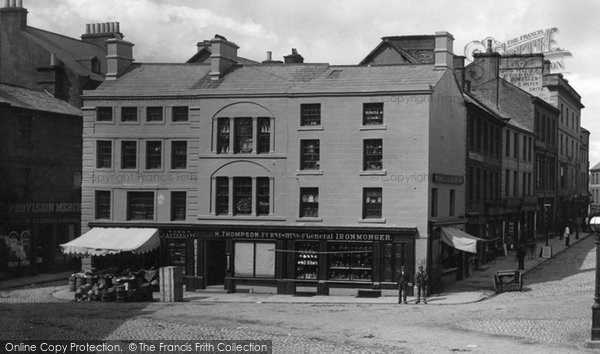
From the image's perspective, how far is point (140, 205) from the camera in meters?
39.7

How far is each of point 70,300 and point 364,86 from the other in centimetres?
1716

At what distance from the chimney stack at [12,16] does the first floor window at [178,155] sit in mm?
23095

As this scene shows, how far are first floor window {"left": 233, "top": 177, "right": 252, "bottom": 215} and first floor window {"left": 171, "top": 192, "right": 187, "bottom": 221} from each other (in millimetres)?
2758

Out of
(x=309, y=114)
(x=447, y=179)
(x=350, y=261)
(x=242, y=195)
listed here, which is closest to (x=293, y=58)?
(x=309, y=114)

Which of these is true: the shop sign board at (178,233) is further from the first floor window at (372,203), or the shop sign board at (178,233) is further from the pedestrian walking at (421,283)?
the pedestrian walking at (421,283)

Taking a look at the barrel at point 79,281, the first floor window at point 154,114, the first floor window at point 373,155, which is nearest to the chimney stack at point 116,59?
the first floor window at point 154,114

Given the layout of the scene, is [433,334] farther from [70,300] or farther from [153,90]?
[153,90]

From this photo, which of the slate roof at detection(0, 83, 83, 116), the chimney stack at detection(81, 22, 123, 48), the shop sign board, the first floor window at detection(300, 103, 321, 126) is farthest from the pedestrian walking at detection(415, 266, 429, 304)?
the chimney stack at detection(81, 22, 123, 48)

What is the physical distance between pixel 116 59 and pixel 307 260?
606 inches

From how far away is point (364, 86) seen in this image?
36.8 meters

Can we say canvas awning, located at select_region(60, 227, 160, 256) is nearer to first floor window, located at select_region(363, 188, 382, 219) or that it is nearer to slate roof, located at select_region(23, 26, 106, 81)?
first floor window, located at select_region(363, 188, 382, 219)

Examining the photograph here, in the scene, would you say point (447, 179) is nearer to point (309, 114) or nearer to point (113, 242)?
point (309, 114)

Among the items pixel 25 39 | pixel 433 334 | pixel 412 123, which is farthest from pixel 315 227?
pixel 25 39

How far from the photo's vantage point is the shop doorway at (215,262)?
127 ft
